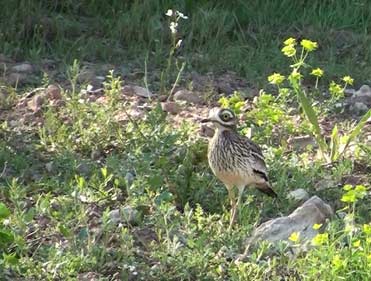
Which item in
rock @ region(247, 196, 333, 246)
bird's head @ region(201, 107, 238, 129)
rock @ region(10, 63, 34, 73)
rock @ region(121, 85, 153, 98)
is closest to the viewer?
rock @ region(247, 196, 333, 246)

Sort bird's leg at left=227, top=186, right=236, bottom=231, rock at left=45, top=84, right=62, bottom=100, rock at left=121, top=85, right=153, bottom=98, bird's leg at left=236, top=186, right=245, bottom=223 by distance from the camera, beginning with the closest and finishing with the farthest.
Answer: bird's leg at left=227, top=186, right=236, bottom=231, bird's leg at left=236, top=186, right=245, bottom=223, rock at left=45, top=84, right=62, bottom=100, rock at left=121, top=85, right=153, bottom=98

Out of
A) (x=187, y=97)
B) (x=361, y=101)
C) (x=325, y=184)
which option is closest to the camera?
(x=325, y=184)

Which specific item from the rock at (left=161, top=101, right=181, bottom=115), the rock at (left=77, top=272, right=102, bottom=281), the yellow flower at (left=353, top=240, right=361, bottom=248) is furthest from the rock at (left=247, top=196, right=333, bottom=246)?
the rock at (left=161, top=101, right=181, bottom=115)

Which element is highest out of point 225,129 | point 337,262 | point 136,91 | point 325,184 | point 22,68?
point 337,262

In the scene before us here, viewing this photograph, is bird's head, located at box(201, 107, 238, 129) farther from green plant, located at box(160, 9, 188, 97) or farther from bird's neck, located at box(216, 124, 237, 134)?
green plant, located at box(160, 9, 188, 97)

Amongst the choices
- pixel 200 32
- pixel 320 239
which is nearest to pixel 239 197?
pixel 320 239

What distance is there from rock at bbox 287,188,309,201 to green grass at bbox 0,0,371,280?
0.20 feet

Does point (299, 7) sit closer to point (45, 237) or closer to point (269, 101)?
point (269, 101)

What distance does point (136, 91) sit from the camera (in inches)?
338

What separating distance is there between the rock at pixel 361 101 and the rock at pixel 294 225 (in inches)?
80.5

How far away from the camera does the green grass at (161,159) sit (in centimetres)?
615

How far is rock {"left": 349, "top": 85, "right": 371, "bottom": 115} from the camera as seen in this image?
8695mm

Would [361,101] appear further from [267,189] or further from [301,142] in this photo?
[267,189]

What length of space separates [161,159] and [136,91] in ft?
5.61
